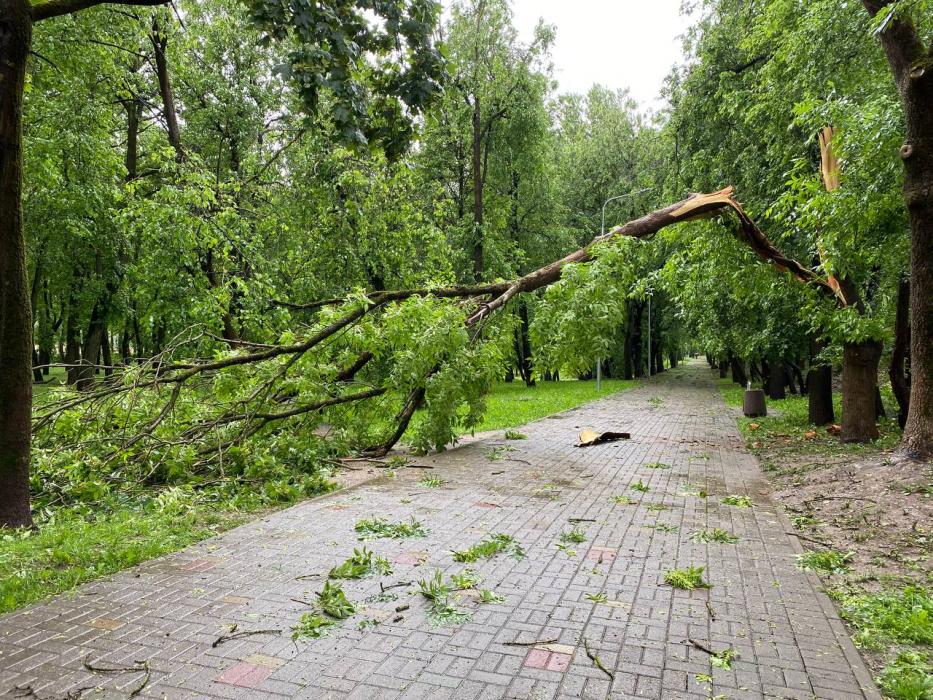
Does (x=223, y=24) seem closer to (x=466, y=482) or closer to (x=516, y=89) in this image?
(x=516, y=89)

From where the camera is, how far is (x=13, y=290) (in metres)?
5.41

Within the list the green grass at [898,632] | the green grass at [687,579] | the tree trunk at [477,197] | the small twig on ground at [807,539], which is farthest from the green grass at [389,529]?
the tree trunk at [477,197]

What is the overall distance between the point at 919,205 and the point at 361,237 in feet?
43.8

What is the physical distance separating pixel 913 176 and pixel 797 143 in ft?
17.3

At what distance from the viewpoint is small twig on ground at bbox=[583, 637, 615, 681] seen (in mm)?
3287

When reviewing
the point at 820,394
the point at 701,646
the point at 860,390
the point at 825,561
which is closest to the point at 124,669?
the point at 701,646

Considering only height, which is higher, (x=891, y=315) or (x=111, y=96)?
(x=111, y=96)

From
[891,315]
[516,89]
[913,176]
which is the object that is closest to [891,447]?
[891,315]

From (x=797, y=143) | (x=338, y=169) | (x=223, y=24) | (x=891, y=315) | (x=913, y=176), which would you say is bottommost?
(x=891, y=315)

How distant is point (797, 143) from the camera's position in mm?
12398

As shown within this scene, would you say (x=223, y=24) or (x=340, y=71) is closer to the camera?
(x=340, y=71)

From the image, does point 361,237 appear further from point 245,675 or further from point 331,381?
point 245,675

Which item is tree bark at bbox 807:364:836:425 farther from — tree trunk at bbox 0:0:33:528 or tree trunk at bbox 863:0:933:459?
tree trunk at bbox 0:0:33:528

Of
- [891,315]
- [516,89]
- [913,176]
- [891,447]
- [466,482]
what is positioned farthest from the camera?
[516,89]
